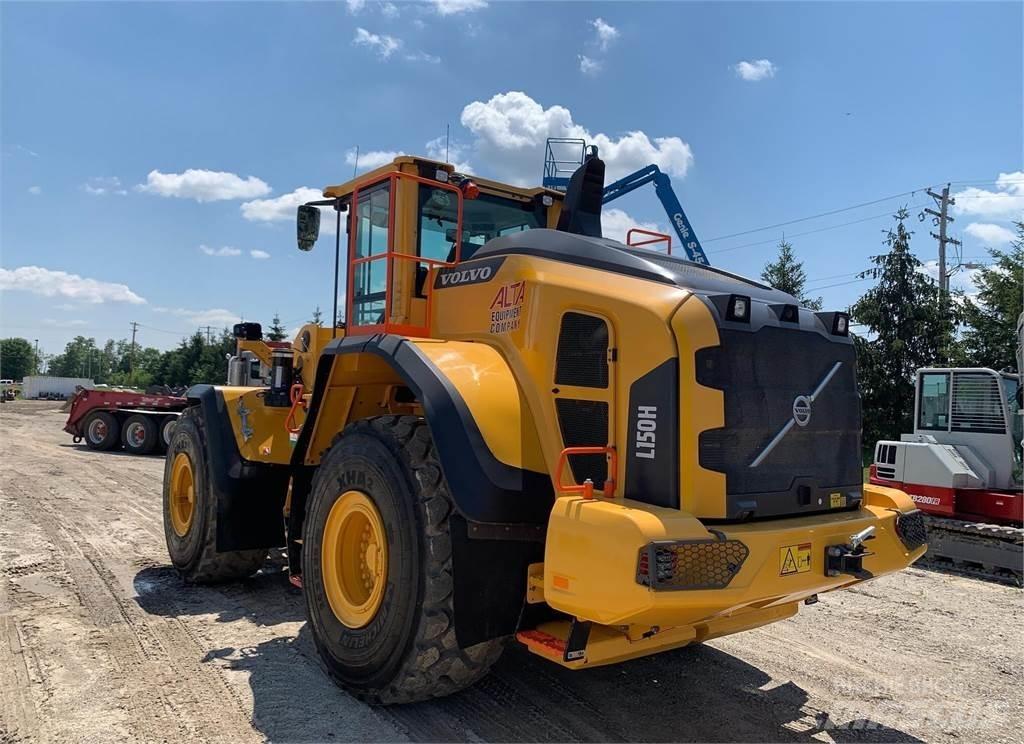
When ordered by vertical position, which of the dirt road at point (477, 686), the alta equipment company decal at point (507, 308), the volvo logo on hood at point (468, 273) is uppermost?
the volvo logo on hood at point (468, 273)

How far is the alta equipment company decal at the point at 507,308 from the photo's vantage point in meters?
4.01

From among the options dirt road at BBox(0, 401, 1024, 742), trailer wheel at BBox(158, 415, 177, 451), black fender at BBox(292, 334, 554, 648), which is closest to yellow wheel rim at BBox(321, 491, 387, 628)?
dirt road at BBox(0, 401, 1024, 742)

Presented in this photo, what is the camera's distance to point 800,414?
3.71m

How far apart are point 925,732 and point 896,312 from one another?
1933 centimetres

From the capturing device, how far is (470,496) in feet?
11.5

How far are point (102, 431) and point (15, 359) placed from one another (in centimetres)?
12513

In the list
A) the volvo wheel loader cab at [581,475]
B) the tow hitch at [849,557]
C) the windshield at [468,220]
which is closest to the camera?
the volvo wheel loader cab at [581,475]

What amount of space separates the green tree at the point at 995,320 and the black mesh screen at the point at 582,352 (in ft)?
65.9

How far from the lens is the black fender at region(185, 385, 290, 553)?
241 inches

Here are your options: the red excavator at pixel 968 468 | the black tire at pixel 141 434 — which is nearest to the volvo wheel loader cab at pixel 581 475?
the red excavator at pixel 968 468

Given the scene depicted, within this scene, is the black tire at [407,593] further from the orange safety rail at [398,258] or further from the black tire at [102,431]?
the black tire at [102,431]

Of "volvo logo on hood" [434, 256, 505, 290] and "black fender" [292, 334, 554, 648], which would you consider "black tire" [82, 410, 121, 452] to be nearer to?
"volvo logo on hood" [434, 256, 505, 290]

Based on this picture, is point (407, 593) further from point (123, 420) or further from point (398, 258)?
point (123, 420)

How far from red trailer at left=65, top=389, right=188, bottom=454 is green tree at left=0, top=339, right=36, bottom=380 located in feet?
382
